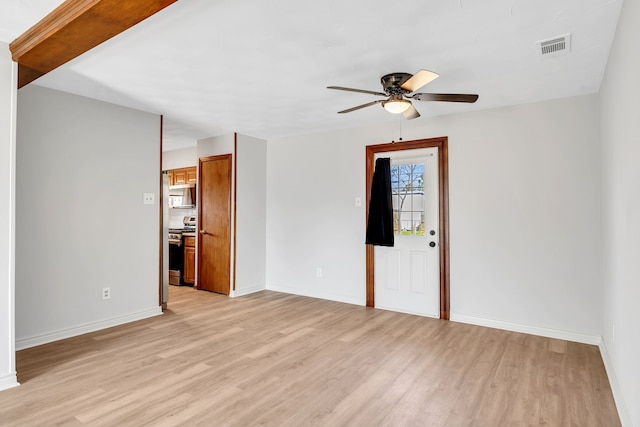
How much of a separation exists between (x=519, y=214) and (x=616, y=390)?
1.81 meters

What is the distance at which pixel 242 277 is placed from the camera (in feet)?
17.9

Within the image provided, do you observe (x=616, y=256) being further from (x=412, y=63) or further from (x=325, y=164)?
(x=325, y=164)

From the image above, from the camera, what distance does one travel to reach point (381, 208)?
4.62 meters

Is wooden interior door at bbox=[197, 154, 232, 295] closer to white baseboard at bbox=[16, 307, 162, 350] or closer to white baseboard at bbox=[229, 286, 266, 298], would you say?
white baseboard at bbox=[229, 286, 266, 298]

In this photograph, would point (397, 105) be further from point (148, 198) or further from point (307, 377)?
point (148, 198)

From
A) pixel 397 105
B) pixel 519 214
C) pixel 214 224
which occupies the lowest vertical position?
pixel 214 224

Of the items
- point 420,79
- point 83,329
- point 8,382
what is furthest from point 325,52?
point 83,329

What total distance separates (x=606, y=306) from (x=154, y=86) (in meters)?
4.47

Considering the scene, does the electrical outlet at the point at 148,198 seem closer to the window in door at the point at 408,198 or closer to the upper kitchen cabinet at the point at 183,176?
the upper kitchen cabinet at the point at 183,176

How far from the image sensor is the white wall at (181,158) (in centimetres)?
652

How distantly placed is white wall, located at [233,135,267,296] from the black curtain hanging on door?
193cm

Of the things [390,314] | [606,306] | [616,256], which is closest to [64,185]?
[390,314]

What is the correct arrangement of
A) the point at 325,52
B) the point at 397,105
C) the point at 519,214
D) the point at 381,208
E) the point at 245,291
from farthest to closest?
the point at 245,291 < the point at 381,208 < the point at 519,214 < the point at 397,105 < the point at 325,52

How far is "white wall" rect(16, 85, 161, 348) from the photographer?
3291mm
